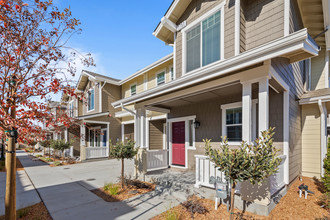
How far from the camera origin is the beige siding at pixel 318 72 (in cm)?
878

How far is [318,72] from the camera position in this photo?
29.5 ft

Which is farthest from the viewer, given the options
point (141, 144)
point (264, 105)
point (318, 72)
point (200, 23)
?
point (318, 72)

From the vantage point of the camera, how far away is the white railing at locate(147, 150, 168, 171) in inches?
284

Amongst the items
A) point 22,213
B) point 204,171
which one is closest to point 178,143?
point 204,171

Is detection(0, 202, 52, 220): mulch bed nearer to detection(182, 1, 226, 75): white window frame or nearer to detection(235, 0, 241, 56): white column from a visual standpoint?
detection(182, 1, 226, 75): white window frame

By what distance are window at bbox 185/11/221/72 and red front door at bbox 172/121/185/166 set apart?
2694 millimetres

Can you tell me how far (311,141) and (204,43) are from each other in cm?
561

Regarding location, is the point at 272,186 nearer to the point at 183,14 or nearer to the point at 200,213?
the point at 200,213

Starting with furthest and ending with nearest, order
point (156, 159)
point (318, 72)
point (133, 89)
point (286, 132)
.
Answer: point (133, 89), point (318, 72), point (156, 159), point (286, 132)

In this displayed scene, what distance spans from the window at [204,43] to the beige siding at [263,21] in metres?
0.89

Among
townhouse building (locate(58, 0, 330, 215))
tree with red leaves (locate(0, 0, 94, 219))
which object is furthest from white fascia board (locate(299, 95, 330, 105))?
tree with red leaves (locate(0, 0, 94, 219))

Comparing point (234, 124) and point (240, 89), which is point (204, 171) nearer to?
point (234, 124)

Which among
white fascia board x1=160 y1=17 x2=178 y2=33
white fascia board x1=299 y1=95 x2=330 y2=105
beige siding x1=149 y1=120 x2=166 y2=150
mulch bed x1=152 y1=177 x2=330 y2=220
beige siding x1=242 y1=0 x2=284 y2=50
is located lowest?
mulch bed x1=152 y1=177 x2=330 y2=220

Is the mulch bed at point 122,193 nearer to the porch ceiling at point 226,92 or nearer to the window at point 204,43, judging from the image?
the porch ceiling at point 226,92
